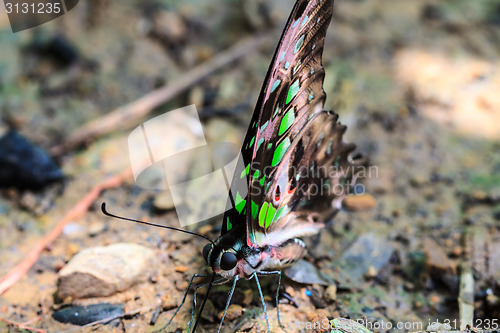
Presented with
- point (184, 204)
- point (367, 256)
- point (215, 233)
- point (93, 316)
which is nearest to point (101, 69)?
point (184, 204)

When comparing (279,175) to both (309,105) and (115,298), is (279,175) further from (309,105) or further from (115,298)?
(115,298)

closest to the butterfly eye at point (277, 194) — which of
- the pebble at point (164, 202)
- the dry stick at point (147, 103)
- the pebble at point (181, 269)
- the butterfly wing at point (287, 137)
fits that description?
the butterfly wing at point (287, 137)

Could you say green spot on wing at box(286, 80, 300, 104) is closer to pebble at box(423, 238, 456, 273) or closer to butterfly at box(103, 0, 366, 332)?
butterfly at box(103, 0, 366, 332)

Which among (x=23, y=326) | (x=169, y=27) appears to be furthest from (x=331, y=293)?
(x=169, y=27)

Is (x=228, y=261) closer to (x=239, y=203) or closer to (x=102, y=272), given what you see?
(x=239, y=203)

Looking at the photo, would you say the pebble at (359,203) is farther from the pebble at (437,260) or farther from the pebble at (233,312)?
the pebble at (233,312)

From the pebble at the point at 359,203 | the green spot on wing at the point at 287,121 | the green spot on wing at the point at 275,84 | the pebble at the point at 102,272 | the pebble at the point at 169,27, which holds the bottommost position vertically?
the pebble at the point at 102,272
